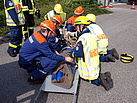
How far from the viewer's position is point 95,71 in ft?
10.3

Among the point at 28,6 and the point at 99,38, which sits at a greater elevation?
the point at 28,6

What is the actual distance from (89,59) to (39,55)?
105cm

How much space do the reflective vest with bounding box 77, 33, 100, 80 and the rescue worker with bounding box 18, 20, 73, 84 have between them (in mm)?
307

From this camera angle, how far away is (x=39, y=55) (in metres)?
3.20

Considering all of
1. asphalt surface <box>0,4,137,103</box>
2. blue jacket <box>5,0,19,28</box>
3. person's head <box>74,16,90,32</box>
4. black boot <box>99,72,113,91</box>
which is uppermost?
blue jacket <box>5,0,19,28</box>

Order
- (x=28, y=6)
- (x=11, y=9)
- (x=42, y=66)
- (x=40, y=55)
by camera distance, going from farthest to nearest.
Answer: (x=28, y=6), (x=11, y=9), (x=40, y=55), (x=42, y=66)

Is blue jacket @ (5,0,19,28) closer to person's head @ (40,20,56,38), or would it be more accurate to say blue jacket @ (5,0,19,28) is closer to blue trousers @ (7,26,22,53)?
blue trousers @ (7,26,22,53)

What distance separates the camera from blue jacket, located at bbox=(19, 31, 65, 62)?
9.82 ft

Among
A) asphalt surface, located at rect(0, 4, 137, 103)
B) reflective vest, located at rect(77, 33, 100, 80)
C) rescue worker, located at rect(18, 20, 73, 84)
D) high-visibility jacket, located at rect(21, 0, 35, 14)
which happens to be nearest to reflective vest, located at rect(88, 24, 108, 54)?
asphalt surface, located at rect(0, 4, 137, 103)

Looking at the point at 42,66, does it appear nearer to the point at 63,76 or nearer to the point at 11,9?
the point at 63,76

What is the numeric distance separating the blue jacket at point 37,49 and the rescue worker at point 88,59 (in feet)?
1.37

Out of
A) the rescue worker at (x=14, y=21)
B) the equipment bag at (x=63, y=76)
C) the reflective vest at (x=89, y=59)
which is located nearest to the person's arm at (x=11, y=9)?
the rescue worker at (x=14, y=21)

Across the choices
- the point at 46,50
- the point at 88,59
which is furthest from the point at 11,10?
the point at 88,59

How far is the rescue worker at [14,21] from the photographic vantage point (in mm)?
4441
